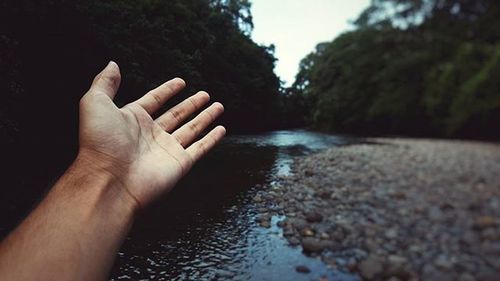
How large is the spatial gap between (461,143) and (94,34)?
6695 mm

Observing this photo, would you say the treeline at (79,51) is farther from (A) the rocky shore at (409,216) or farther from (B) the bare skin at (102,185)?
(A) the rocky shore at (409,216)

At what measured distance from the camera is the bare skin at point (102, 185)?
1.04m

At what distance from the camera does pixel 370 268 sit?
3.15 meters

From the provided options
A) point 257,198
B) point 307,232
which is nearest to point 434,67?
point 307,232

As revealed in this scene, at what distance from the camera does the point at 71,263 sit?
1028mm

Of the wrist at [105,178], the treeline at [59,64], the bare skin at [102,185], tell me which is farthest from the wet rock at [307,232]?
the treeline at [59,64]

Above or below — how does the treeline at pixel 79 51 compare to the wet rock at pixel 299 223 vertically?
above

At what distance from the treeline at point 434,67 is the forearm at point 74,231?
8.11ft

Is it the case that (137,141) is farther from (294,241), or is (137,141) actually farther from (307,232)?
(307,232)

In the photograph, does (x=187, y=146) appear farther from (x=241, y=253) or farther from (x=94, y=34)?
(x=94, y=34)

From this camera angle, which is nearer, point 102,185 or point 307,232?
point 102,185

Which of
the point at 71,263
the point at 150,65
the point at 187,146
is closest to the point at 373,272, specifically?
the point at 187,146

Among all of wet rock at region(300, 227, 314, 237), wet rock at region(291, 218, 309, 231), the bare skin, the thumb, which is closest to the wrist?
the bare skin

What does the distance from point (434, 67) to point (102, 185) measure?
2822 mm
